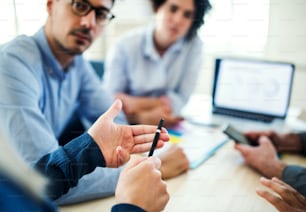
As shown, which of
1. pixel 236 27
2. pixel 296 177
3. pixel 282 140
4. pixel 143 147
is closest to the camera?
pixel 143 147

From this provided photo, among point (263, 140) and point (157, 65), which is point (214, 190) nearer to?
point (263, 140)

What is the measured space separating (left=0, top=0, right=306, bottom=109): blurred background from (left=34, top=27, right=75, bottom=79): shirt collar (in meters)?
0.04

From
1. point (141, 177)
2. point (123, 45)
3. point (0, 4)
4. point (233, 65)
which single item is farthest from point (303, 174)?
point (123, 45)

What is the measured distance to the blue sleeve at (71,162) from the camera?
512 mm

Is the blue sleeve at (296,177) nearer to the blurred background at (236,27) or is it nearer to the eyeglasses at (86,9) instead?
the blurred background at (236,27)

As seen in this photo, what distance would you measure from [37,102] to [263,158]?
46 centimetres

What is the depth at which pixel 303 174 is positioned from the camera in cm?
66

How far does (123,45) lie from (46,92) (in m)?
0.50

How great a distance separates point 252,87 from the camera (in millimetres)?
1017

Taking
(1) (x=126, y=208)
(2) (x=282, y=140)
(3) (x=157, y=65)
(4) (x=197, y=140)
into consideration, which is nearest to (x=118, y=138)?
(1) (x=126, y=208)

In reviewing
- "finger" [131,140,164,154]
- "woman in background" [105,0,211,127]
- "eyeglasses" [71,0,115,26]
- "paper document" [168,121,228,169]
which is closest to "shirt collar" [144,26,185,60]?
"woman in background" [105,0,211,127]

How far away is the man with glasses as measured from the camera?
55 cm

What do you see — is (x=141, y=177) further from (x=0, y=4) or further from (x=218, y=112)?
(x=218, y=112)

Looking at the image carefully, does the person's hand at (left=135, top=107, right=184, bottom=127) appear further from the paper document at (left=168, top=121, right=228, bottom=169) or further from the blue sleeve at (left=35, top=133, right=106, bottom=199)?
the blue sleeve at (left=35, top=133, right=106, bottom=199)
